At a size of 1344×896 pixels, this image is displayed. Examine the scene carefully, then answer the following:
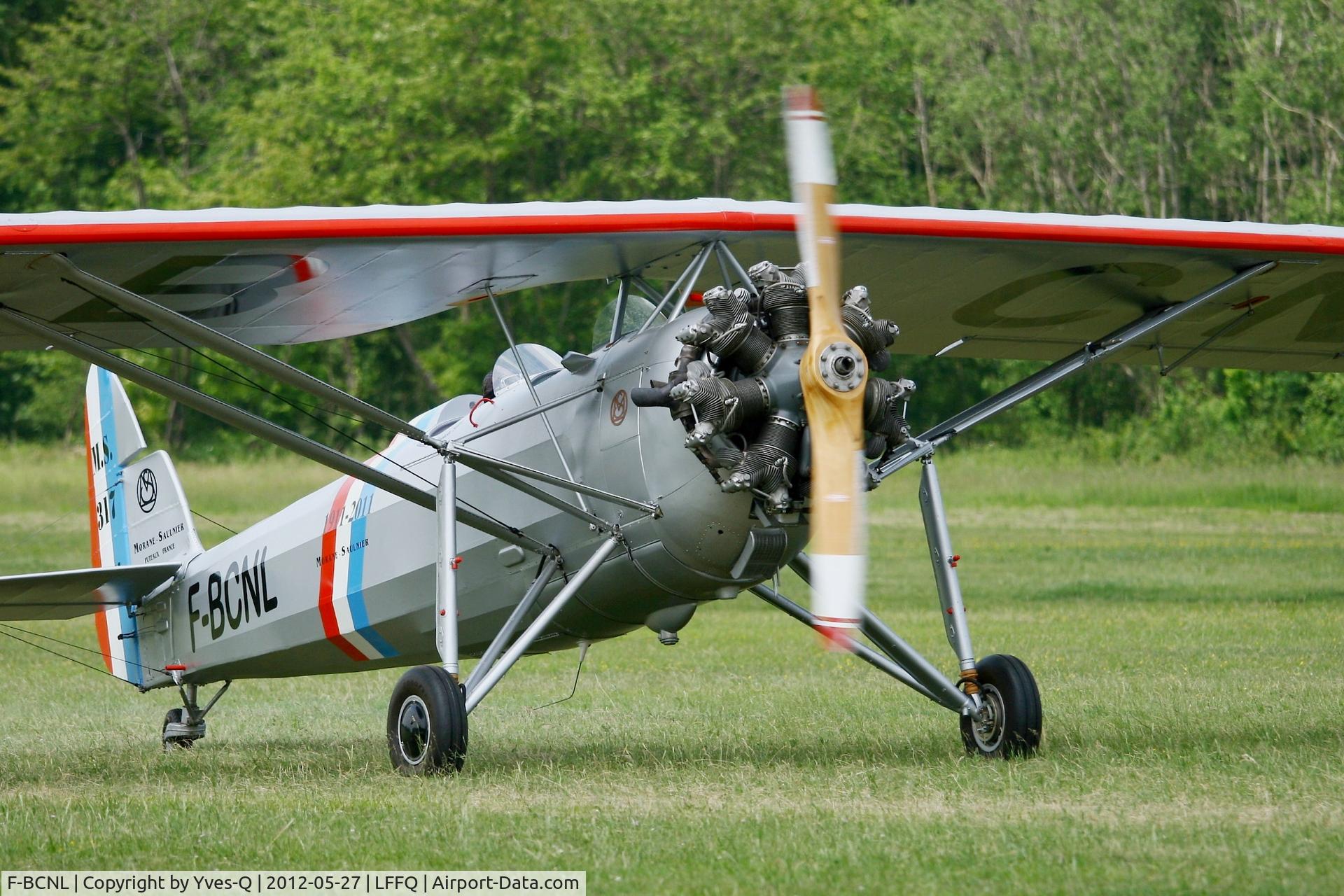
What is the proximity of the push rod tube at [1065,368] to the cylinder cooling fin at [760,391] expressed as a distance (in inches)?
41.1

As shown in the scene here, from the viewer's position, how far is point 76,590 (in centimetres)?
982

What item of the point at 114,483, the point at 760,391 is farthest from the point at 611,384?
the point at 114,483

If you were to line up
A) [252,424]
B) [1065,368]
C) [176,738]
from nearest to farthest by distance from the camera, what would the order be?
[252,424] < [1065,368] < [176,738]

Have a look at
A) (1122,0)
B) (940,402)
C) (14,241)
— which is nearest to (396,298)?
(14,241)

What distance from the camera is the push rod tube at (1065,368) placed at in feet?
28.7

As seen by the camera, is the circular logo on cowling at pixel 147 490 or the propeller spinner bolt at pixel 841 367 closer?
the propeller spinner bolt at pixel 841 367

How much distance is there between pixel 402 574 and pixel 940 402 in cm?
3790

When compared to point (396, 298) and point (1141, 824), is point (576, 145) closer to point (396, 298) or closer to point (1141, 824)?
point (396, 298)

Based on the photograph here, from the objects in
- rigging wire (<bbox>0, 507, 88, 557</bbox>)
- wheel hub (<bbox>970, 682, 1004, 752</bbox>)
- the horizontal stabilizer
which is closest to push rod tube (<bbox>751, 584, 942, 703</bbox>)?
wheel hub (<bbox>970, 682, 1004, 752</bbox>)

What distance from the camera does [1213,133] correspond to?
135 ft

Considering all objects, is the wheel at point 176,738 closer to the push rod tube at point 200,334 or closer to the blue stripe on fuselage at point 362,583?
the blue stripe on fuselage at point 362,583

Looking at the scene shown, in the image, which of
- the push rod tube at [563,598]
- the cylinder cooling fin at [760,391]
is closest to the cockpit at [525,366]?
the push rod tube at [563,598]

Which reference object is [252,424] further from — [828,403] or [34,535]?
[34,535]

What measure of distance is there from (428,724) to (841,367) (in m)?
2.50
